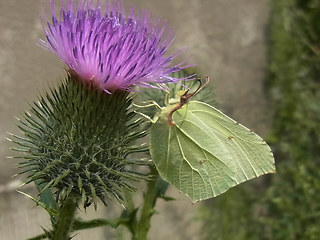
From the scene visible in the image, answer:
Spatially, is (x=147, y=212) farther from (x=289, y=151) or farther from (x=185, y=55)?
(x=185, y=55)

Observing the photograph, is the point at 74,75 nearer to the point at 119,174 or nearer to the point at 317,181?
the point at 119,174

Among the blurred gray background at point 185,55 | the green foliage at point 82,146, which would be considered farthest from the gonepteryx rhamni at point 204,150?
the blurred gray background at point 185,55

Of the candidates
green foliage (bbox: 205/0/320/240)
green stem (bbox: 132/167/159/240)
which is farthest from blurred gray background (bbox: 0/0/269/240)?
green stem (bbox: 132/167/159/240)

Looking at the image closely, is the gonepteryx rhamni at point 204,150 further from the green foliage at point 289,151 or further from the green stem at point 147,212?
the green foliage at point 289,151

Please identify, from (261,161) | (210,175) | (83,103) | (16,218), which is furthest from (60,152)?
(16,218)

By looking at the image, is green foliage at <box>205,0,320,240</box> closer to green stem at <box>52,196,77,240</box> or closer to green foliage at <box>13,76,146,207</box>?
green foliage at <box>13,76,146,207</box>

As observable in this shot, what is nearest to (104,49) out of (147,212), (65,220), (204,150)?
(65,220)
